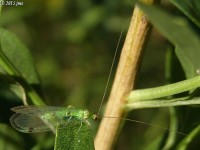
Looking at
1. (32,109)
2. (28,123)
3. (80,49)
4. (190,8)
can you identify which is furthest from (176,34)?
(80,49)

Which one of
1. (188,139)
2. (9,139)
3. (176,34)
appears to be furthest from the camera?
(9,139)

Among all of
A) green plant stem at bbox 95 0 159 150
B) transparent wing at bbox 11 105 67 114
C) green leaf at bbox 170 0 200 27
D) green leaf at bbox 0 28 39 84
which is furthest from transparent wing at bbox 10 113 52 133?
green leaf at bbox 170 0 200 27

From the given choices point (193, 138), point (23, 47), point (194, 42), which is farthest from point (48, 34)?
point (194, 42)

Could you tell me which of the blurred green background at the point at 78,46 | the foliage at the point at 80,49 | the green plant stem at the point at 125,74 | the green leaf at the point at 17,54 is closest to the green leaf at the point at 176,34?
the green plant stem at the point at 125,74

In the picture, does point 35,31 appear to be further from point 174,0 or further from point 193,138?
point 174,0

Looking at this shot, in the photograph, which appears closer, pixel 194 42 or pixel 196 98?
pixel 194 42

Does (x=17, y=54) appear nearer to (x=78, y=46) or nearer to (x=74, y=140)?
(x=74, y=140)
